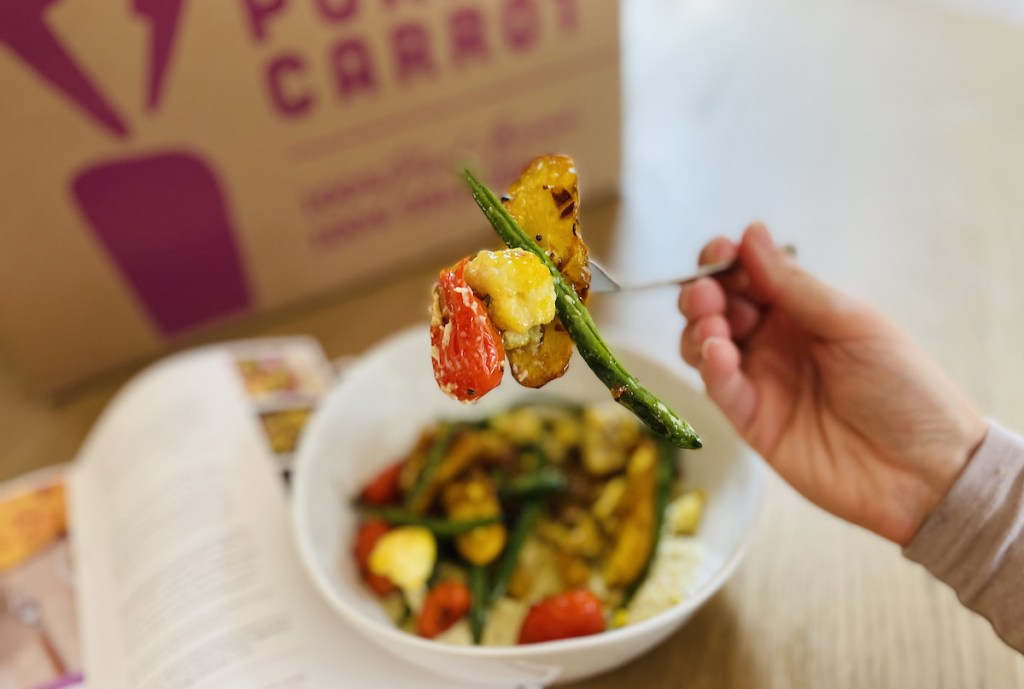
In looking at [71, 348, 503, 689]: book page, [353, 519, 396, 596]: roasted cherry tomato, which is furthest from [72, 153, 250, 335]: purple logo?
[353, 519, 396, 596]: roasted cherry tomato

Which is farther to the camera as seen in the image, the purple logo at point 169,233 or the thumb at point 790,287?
the purple logo at point 169,233

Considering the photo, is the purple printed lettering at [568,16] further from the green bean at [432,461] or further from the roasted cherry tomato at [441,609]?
the roasted cherry tomato at [441,609]

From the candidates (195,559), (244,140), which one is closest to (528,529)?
(195,559)

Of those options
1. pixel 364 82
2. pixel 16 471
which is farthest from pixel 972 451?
pixel 16 471

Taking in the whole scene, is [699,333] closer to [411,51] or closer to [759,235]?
→ [759,235]

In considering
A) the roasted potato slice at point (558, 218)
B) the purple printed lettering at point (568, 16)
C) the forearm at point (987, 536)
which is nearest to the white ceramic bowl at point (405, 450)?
the forearm at point (987, 536)

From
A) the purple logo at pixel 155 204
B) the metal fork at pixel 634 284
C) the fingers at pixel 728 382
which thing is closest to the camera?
the metal fork at pixel 634 284
